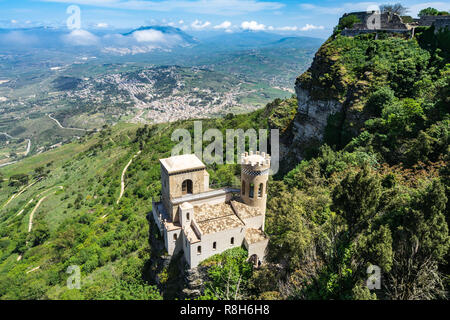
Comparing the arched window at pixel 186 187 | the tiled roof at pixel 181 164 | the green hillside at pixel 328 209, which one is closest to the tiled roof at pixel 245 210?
the green hillside at pixel 328 209

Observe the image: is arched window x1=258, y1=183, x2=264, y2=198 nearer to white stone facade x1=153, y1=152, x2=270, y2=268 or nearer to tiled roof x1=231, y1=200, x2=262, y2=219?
white stone facade x1=153, y1=152, x2=270, y2=268

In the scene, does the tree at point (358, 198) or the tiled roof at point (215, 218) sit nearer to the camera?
the tree at point (358, 198)

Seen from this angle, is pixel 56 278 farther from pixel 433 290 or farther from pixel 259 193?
pixel 433 290

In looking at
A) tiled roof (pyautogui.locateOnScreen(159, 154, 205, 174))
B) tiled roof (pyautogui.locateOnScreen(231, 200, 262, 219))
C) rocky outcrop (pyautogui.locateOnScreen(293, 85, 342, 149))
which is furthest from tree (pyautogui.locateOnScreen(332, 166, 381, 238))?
rocky outcrop (pyautogui.locateOnScreen(293, 85, 342, 149))

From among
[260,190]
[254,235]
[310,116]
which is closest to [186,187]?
[260,190]

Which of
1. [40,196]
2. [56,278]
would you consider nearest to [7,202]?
[40,196]

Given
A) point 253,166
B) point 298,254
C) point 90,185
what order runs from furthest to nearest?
point 90,185 < point 253,166 < point 298,254

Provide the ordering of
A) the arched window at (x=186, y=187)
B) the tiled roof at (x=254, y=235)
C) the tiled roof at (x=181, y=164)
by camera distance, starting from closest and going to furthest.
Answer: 1. the tiled roof at (x=254, y=235)
2. the tiled roof at (x=181, y=164)
3. the arched window at (x=186, y=187)

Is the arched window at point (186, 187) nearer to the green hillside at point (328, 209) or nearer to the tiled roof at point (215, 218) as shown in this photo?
the tiled roof at point (215, 218)

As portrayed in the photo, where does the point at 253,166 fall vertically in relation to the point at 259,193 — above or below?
above
